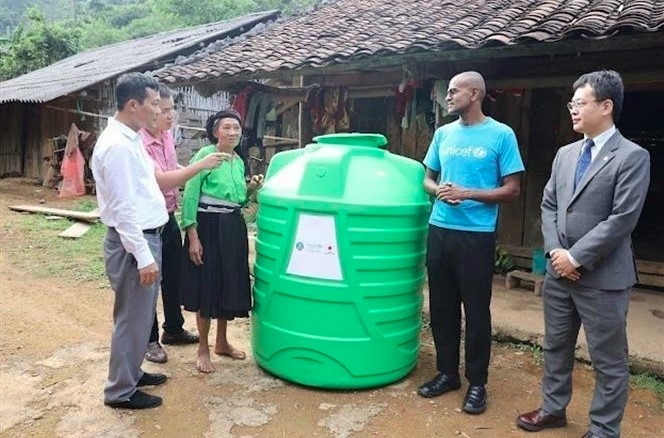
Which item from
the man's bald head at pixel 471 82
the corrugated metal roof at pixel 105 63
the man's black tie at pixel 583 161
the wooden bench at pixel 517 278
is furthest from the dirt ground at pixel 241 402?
the corrugated metal roof at pixel 105 63

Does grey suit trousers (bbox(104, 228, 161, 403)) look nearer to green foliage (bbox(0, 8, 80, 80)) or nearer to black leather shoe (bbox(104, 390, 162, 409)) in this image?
black leather shoe (bbox(104, 390, 162, 409))

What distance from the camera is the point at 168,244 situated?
374 centimetres

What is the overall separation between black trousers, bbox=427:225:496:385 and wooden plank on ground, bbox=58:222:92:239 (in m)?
6.48

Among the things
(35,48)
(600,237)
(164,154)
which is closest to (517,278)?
(600,237)

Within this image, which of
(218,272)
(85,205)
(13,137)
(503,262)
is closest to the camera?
(218,272)

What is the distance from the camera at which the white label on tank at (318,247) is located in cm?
307

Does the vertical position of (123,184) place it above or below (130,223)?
above

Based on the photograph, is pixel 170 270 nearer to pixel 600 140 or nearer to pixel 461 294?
pixel 461 294

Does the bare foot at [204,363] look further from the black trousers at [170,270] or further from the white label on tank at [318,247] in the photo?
the white label on tank at [318,247]

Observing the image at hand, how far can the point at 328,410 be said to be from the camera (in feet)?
10.2

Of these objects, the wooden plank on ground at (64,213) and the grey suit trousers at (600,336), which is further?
the wooden plank on ground at (64,213)

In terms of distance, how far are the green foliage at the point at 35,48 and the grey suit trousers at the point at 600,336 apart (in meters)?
22.3

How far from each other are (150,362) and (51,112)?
43.6 ft

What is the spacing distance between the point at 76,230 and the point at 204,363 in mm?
5804
